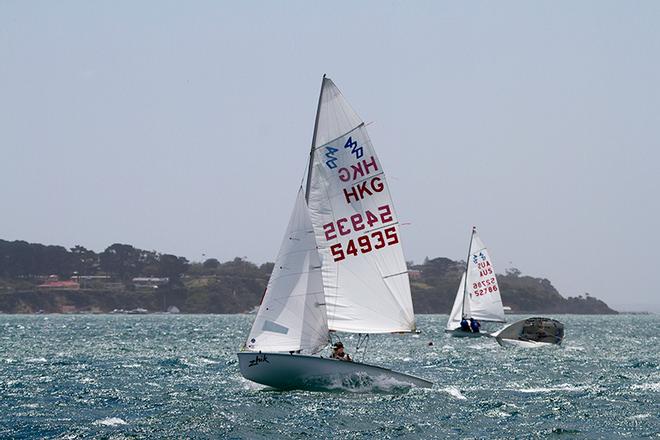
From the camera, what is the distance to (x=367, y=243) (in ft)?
112

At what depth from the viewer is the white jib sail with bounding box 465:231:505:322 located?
80.8 metres

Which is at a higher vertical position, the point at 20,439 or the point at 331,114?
the point at 331,114

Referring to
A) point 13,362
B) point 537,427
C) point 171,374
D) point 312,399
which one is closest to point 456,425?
point 537,427

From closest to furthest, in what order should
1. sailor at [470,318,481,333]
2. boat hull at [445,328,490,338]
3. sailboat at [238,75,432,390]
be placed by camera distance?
sailboat at [238,75,432,390]
boat hull at [445,328,490,338]
sailor at [470,318,481,333]

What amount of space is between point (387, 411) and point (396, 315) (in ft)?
13.6

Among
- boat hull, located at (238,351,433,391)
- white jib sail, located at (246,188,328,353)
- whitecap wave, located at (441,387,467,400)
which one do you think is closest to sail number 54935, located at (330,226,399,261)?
white jib sail, located at (246,188,328,353)

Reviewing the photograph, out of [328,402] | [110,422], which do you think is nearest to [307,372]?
[328,402]

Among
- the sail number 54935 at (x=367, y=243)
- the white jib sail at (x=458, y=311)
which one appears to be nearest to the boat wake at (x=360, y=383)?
the sail number 54935 at (x=367, y=243)

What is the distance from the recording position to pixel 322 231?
112 ft

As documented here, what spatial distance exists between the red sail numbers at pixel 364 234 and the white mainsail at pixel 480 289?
154 feet

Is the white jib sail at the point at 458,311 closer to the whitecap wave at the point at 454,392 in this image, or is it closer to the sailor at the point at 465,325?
the sailor at the point at 465,325

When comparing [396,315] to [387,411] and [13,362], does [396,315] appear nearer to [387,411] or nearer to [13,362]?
[387,411]

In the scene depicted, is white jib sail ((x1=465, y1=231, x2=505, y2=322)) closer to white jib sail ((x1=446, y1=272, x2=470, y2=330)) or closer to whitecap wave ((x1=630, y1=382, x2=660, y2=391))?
white jib sail ((x1=446, y1=272, x2=470, y2=330))

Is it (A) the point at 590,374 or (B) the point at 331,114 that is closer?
(B) the point at 331,114
